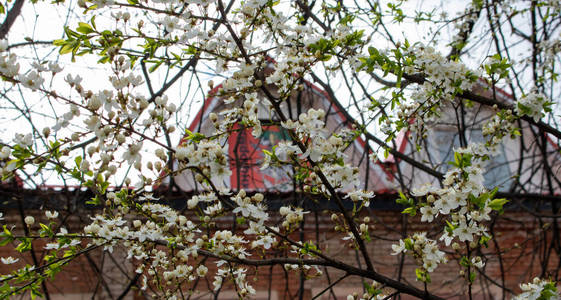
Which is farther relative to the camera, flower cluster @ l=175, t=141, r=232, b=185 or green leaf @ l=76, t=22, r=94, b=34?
green leaf @ l=76, t=22, r=94, b=34

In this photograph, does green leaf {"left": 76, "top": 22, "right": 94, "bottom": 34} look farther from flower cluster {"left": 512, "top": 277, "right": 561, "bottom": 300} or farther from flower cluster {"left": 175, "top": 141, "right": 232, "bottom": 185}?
flower cluster {"left": 512, "top": 277, "right": 561, "bottom": 300}

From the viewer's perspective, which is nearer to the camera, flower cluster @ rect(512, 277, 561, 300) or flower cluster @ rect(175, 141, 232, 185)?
flower cluster @ rect(175, 141, 232, 185)

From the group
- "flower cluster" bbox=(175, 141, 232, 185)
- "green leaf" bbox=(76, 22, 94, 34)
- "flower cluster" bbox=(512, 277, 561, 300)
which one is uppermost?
"green leaf" bbox=(76, 22, 94, 34)

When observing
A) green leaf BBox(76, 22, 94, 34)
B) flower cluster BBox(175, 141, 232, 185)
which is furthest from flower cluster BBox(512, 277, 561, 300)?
green leaf BBox(76, 22, 94, 34)

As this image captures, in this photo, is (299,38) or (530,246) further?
(530,246)

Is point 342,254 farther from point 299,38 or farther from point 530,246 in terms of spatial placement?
point 299,38

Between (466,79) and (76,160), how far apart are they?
1.24 meters

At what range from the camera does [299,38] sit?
1.49 m

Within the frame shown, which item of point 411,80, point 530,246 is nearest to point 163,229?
point 411,80

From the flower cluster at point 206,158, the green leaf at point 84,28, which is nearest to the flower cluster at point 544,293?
the flower cluster at point 206,158

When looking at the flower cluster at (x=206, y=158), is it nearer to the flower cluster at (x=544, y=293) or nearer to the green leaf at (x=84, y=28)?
the green leaf at (x=84, y=28)

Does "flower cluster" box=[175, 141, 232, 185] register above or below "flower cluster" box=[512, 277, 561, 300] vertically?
above

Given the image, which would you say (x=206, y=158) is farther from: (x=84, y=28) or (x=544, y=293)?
(x=544, y=293)

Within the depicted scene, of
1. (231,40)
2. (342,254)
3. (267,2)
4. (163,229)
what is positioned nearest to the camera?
(163,229)
